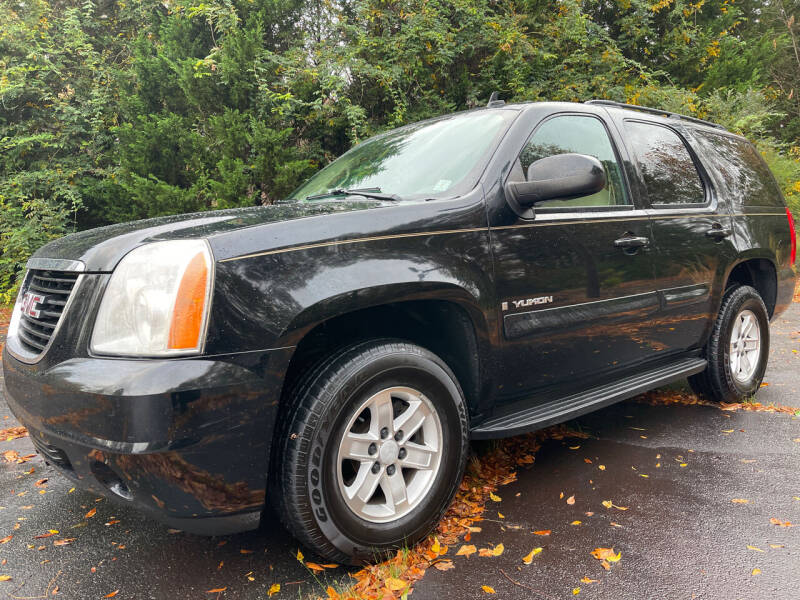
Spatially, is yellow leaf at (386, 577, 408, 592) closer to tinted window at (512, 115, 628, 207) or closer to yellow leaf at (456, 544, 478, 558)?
yellow leaf at (456, 544, 478, 558)

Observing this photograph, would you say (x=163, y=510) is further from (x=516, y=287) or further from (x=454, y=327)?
(x=516, y=287)

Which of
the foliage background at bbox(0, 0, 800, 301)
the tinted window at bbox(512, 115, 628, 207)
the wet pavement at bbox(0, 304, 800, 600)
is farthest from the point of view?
the foliage background at bbox(0, 0, 800, 301)

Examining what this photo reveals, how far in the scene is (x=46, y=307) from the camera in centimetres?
205

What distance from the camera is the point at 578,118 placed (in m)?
3.03

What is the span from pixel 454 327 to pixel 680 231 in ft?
5.98

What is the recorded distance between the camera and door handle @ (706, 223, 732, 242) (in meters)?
3.56

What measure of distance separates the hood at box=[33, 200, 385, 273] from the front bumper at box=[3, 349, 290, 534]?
1.19 ft

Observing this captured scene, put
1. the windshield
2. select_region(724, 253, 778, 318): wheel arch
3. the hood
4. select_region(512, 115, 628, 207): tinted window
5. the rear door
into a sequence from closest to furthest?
the hood, the windshield, select_region(512, 115, 628, 207): tinted window, the rear door, select_region(724, 253, 778, 318): wheel arch

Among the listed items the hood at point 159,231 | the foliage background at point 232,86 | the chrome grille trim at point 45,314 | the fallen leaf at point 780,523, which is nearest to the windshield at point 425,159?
the hood at point 159,231

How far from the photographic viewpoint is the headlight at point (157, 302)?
170 cm

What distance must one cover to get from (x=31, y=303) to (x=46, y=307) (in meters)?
0.17

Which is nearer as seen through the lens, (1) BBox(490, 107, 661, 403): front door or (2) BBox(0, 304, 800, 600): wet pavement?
(2) BBox(0, 304, 800, 600): wet pavement

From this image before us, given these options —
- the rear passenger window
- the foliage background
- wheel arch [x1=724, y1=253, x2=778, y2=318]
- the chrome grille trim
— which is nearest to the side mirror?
the rear passenger window

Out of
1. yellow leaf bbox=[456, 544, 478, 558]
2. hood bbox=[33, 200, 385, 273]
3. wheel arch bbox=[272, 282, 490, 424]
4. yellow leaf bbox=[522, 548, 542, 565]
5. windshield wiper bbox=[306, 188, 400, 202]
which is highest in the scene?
windshield wiper bbox=[306, 188, 400, 202]
